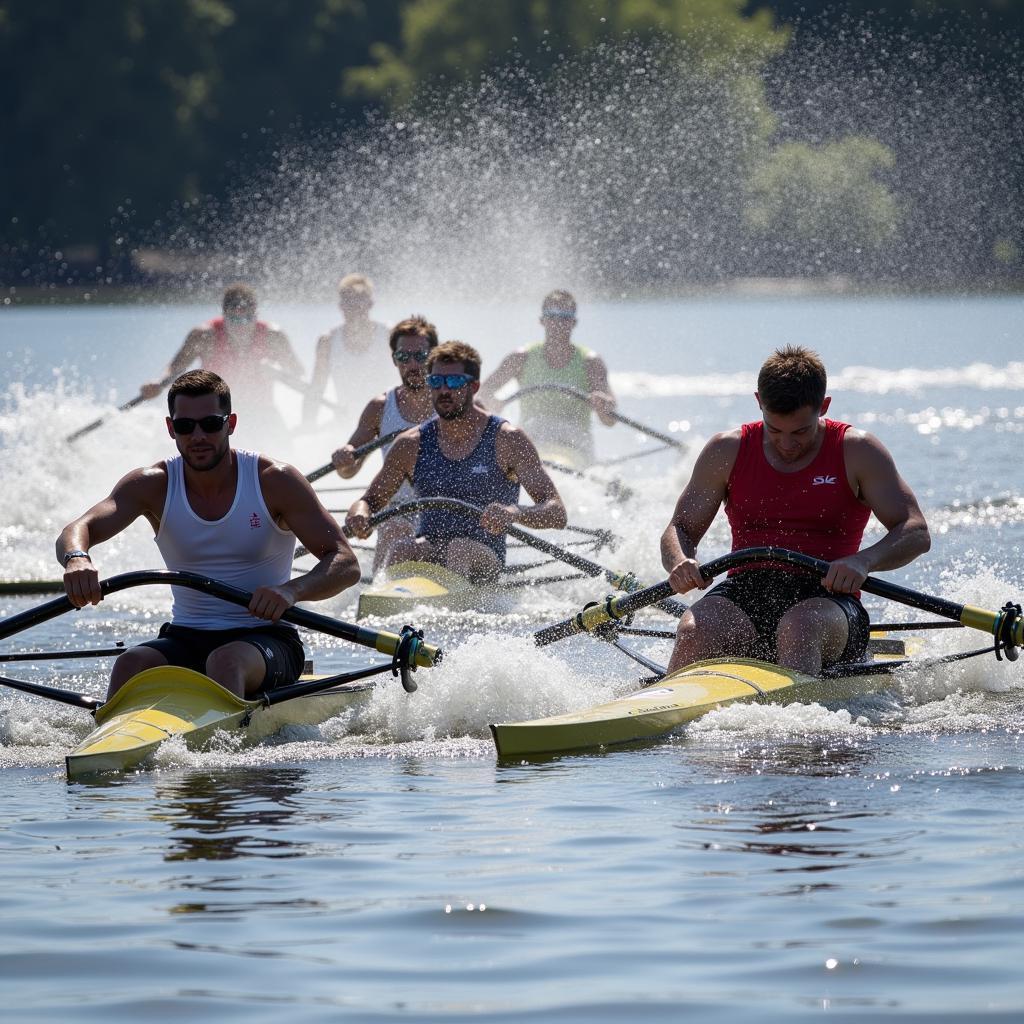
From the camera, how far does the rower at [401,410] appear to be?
37.1ft

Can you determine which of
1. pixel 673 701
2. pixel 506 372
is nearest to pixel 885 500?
pixel 673 701

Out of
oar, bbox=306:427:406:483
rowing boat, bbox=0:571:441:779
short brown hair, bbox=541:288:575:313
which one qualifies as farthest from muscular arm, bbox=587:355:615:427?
rowing boat, bbox=0:571:441:779

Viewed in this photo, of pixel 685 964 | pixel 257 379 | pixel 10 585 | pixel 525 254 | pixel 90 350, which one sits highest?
pixel 525 254

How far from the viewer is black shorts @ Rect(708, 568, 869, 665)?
25.1 ft

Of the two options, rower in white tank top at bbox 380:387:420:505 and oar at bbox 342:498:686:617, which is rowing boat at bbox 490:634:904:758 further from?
rower in white tank top at bbox 380:387:420:505

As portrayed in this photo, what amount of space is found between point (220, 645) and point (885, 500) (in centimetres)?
251

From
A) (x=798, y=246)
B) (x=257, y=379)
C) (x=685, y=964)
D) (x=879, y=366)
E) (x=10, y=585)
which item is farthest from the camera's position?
(x=798, y=246)

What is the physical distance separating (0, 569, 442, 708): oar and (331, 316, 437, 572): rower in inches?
145

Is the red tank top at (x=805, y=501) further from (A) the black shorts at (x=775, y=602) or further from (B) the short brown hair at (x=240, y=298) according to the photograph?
(B) the short brown hair at (x=240, y=298)

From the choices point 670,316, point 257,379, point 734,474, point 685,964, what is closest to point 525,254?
point 670,316

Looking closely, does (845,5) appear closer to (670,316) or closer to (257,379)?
(670,316)

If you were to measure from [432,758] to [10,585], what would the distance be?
461cm

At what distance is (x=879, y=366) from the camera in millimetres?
34562

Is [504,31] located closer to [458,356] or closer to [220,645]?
[458,356]
